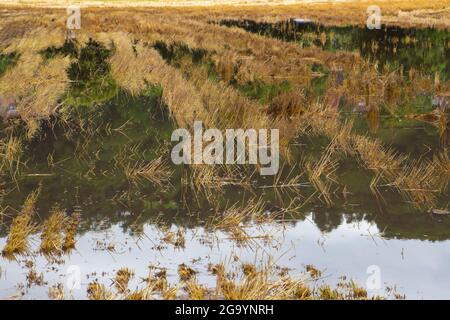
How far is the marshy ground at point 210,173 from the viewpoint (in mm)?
9016

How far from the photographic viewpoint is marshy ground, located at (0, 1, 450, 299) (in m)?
9.02

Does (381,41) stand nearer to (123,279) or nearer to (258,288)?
(123,279)

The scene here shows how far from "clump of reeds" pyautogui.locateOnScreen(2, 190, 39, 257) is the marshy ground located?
0.03 m

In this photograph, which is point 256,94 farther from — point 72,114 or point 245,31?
point 245,31

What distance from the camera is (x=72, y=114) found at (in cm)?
1903

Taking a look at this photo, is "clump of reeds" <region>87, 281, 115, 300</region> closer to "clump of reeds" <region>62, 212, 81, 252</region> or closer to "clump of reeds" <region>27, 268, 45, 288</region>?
"clump of reeds" <region>27, 268, 45, 288</region>

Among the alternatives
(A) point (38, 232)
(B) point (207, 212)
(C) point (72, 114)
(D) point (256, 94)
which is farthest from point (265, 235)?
(D) point (256, 94)

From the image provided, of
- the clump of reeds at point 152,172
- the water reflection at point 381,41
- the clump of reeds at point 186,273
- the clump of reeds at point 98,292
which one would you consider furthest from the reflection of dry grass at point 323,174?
the water reflection at point 381,41

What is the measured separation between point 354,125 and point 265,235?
27.6ft

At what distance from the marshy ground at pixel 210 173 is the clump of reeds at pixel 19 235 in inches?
1.2

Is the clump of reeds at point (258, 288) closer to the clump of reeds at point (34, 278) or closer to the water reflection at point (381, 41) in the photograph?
the clump of reeds at point (34, 278)

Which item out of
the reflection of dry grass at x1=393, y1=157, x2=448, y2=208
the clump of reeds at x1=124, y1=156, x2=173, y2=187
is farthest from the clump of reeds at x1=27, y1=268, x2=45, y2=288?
the reflection of dry grass at x1=393, y1=157, x2=448, y2=208

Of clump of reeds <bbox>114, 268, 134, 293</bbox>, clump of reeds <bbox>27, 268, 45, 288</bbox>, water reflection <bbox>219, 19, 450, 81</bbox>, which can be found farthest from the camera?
water reflection <bbox>219, 19, 450, 81</bbox>
